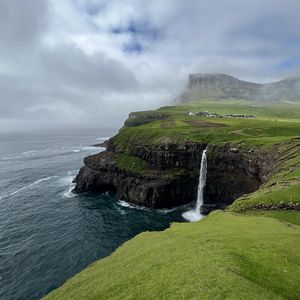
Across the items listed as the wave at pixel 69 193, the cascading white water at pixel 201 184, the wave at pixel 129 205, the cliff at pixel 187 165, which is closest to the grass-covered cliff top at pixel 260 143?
the cliff at pixel 187 165

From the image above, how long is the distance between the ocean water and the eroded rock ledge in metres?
5.52

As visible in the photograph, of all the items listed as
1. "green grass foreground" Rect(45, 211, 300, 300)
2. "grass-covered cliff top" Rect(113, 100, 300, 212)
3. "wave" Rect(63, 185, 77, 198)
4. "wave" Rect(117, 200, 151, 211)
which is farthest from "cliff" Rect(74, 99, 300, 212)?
"green grass foreground" Rect(45, 211, 300, 300)

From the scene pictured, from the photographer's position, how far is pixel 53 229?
74.1 metres

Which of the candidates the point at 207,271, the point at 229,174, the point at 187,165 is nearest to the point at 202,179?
the point at 187,165

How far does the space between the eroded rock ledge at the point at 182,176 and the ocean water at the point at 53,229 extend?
18.1ft

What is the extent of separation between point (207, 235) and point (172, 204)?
58.6 metres

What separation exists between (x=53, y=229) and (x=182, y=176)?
45199 millimetres

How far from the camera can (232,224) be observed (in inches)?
1598

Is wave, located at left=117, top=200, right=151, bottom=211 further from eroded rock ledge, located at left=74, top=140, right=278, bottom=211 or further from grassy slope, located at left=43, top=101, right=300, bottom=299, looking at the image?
grassy slope, located at left=43, top=101, right=300, bottom=299

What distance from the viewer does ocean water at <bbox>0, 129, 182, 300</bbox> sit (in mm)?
52875

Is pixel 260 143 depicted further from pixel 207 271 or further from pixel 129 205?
pixel 207 271

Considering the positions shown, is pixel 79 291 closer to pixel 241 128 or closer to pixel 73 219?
pixel 73 219

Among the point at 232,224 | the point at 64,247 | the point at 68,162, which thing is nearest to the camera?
the point at 232,224

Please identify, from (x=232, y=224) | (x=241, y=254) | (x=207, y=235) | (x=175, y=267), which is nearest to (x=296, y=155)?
(x=232, y=224)
